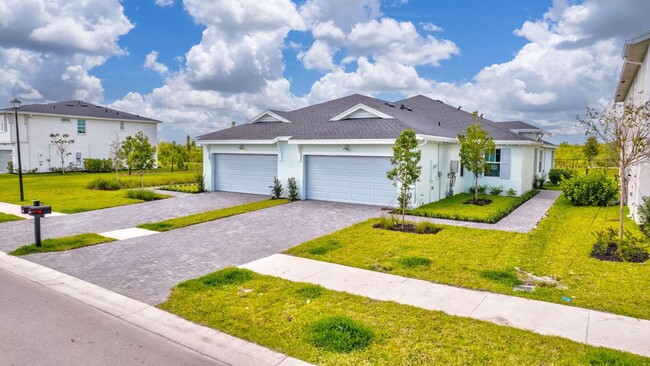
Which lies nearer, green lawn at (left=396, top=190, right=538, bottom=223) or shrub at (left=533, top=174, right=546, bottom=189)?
green lawn at (left=396, top=190, right=538, bottom=223)

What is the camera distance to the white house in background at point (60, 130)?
1430 inches

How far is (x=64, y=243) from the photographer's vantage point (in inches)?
426

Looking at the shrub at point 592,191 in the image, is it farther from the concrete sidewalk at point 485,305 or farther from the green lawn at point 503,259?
the concrete sidewalk at point 485,305

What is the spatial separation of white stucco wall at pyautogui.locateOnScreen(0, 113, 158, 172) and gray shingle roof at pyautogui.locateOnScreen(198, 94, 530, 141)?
23.9 metres

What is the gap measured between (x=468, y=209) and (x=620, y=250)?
22.3ft

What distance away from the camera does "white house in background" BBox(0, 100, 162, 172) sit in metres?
36.3

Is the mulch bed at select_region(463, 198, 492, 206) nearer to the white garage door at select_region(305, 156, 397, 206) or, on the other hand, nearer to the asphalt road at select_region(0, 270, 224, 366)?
the white garage door at select_region(305, 156, 397, 206)

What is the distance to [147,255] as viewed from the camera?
9781 millimetres

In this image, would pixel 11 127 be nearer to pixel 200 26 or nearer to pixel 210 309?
pixel 200 26

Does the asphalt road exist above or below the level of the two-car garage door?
below

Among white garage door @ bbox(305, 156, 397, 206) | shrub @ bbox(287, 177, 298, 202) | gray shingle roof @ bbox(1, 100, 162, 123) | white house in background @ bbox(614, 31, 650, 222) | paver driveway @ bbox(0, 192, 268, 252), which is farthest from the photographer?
gray shingle roof @ bbox(1, 100, 162, 123)

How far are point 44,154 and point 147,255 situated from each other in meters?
35.2

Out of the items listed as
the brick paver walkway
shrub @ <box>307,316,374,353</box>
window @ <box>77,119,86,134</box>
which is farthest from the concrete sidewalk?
window @ <box>77,119,86,134</box>

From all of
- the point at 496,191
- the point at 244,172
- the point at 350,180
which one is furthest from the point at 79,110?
the point at 496,191
